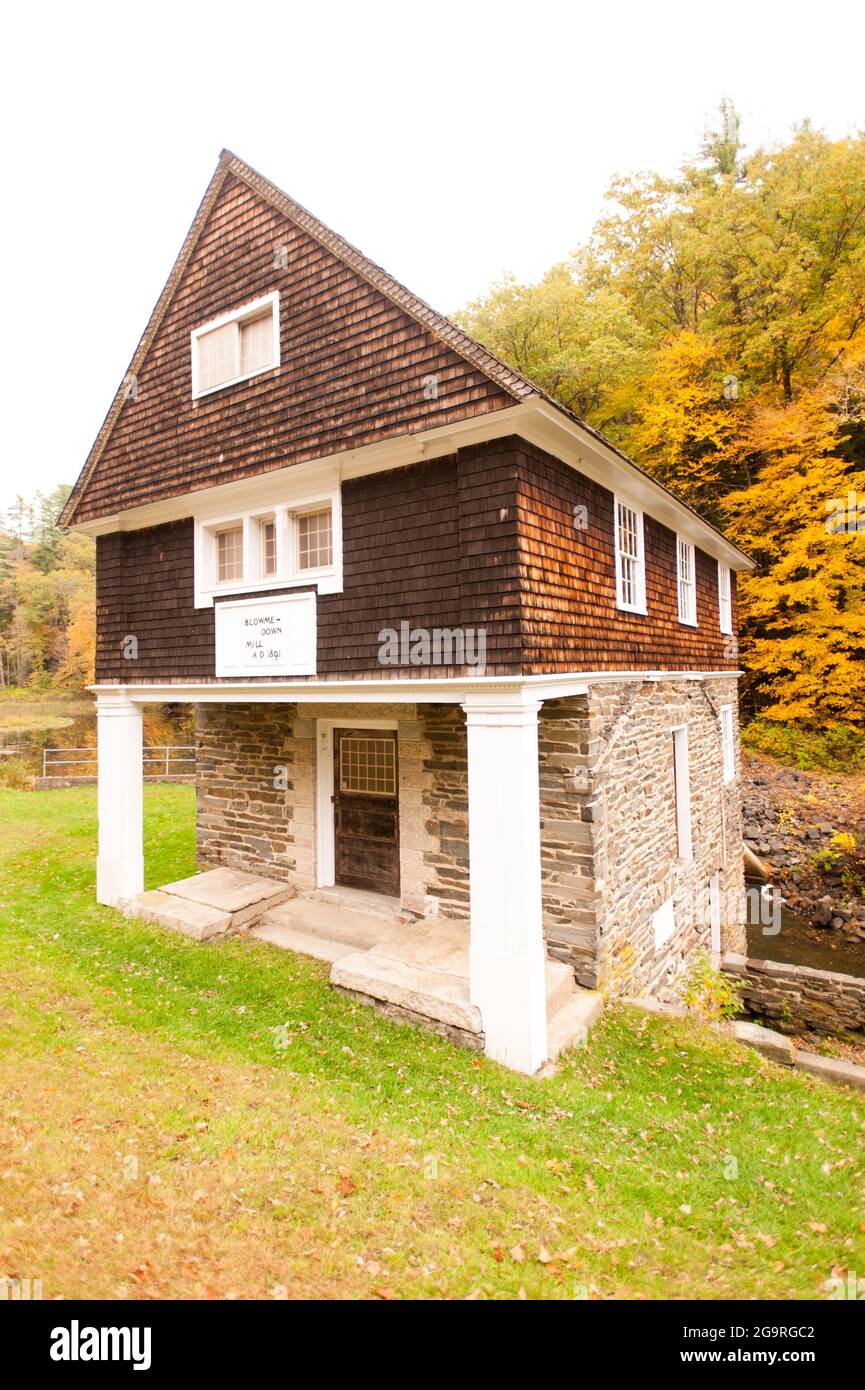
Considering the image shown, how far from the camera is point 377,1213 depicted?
152 inches

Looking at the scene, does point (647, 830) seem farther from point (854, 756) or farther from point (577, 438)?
point (854, 756)

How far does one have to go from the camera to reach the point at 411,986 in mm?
6016

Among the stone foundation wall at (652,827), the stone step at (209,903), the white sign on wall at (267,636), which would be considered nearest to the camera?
the white sign on wall at (267,636)

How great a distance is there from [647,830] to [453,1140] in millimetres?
5057

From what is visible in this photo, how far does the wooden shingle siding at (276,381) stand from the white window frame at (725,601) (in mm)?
9908

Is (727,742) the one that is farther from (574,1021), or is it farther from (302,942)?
(302,942)

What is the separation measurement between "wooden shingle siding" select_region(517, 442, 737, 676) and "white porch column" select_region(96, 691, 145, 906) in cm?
600

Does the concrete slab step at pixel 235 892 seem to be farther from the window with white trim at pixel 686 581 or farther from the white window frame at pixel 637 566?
the window with white trim at pixel 686 581

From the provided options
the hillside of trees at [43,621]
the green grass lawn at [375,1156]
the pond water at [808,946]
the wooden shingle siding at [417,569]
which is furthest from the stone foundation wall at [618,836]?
the hillside of trees at [43,621]

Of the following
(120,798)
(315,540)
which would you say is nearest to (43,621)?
(120,798)

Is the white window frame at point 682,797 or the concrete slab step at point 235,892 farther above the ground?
the white window frame at point 682,797

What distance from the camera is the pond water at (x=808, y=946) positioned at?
12312 millimetres

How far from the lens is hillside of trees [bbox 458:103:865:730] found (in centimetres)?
1680

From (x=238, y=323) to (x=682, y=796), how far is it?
925 cm
